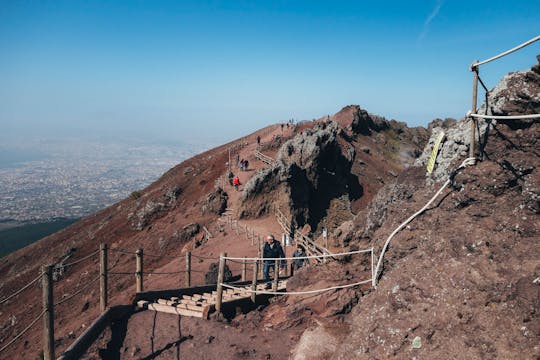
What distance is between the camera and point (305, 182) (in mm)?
27984

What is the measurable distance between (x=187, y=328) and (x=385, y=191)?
6.30 meters

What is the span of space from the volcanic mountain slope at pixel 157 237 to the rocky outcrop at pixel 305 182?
66 cm

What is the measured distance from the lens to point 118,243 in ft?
102

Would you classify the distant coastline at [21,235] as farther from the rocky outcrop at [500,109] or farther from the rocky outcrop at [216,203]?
the rocky outcrop at [500,109]

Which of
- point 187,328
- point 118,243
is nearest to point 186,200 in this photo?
point 118,243

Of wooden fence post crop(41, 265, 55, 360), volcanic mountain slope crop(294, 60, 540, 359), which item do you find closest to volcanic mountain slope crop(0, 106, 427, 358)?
wooden fence post crop(41, 265, 55, 360)

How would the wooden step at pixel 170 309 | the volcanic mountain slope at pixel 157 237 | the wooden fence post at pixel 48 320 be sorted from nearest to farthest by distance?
the wooden fence post at pixel 48 320, the wooden step at pixel 170 309, the volcanic mountain slope at pixel 157 237

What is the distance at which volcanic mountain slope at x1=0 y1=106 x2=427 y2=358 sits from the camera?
20672 mm

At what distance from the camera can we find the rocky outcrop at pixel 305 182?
83.1 ft

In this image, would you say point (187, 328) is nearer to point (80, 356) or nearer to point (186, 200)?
point (80, 356)

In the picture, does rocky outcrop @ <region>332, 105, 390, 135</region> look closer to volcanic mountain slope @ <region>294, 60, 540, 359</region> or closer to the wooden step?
the wooden step

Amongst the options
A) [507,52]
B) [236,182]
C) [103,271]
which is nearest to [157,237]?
[236,182]

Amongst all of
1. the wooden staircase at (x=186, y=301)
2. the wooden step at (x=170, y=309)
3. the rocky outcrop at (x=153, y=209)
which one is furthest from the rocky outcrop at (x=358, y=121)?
the wooden step at (x=170, y=309)

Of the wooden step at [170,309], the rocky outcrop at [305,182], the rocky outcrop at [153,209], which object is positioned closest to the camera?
the wooden step at [170,309]
